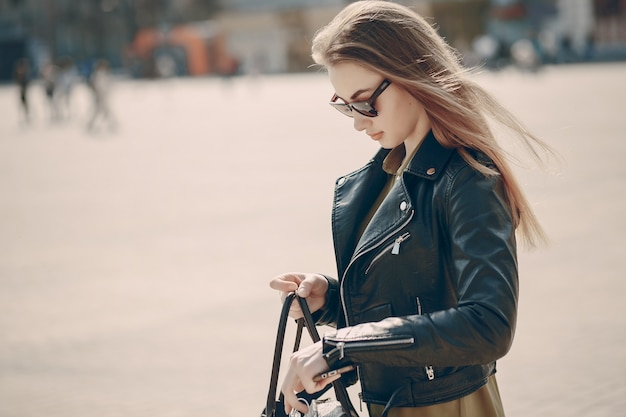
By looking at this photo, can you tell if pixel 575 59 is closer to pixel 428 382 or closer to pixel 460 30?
pixel 460 30

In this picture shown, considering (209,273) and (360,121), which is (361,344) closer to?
(360,121)

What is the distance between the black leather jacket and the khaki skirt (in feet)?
0.10

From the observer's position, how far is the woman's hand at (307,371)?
1879 mm

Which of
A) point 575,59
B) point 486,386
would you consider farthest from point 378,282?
point 575,59

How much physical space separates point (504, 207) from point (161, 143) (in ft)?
60.7

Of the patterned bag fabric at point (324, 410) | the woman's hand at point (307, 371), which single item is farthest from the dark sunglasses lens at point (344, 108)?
the patterned bag fabric at point (324, 410)

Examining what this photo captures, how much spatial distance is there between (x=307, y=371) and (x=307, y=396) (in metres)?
0.25

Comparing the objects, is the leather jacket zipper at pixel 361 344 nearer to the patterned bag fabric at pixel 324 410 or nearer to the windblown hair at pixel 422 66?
the patterned bag fabric at pixel 324 410

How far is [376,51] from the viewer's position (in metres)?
1.97

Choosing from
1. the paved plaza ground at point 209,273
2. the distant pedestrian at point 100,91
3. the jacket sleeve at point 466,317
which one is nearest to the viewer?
the jacket sleeve at point 466,317

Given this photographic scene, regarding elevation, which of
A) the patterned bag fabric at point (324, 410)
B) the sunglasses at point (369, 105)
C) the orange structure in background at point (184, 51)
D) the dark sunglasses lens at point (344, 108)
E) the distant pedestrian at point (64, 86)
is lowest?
the orange structure in background at point (184, 51)

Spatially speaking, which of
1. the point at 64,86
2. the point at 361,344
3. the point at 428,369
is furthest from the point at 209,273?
the point at 64,86

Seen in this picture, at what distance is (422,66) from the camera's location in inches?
78.8

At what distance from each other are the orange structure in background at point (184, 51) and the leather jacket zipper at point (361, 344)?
199 feet
